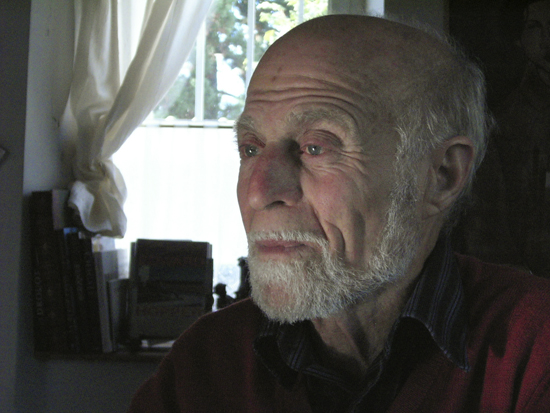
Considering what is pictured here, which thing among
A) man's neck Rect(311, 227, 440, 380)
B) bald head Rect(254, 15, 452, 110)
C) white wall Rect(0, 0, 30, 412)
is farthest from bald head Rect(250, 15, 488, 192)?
white wall Rect(0, 0, 30, 412)

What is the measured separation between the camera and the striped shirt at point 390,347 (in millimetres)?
875

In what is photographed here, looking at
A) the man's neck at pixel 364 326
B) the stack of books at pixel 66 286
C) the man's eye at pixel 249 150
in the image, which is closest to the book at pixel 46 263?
the stack of books at pixel 66 286

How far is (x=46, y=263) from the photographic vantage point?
205cm

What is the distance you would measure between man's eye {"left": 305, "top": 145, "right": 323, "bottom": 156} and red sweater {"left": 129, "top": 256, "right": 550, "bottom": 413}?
36 cm

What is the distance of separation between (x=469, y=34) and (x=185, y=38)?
1163 mm

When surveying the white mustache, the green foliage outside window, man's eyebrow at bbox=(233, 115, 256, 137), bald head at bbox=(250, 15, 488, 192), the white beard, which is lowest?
the white beard

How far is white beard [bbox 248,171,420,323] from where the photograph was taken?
0.90 m

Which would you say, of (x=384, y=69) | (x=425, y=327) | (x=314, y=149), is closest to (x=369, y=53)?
(x=384, y=69)

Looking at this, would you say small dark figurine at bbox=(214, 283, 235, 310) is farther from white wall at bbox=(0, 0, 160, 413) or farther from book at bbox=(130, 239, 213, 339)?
white wall at bbox=(0, 0, 160, 413)

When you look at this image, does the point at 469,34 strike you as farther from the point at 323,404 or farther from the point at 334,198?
the point at 323,404

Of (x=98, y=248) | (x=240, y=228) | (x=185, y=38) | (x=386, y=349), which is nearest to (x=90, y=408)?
(x=98, y=248)

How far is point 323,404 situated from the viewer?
97cm

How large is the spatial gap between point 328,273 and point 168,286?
141 centimetres

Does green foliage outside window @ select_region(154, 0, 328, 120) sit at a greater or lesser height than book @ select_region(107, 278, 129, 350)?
greater
